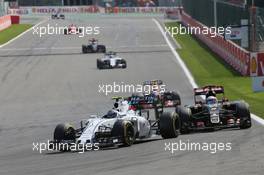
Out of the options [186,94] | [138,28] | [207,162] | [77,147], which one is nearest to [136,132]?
[77,147]

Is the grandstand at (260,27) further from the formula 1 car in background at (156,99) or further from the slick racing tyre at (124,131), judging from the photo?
the slick racing tyre at (124,131)

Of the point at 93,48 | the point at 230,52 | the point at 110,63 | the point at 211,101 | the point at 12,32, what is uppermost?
the point at 211,101

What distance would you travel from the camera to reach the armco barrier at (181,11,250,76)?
38.0m

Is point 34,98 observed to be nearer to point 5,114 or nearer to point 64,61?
point 5,114

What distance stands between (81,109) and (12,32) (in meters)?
54.4

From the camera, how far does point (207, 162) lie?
13656mm

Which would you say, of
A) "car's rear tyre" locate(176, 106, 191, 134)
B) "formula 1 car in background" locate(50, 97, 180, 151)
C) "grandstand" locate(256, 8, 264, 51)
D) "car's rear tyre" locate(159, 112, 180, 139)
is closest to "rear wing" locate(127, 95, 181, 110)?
"formula 1 car in background" locate(50, 97, 180, 151)

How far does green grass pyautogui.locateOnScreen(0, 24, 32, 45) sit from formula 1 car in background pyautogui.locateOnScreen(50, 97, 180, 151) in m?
50.7

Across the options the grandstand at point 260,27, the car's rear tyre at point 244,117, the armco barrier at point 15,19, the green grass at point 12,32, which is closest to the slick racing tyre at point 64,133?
the car's rear tyre at point 244,117

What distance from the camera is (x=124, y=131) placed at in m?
17.1

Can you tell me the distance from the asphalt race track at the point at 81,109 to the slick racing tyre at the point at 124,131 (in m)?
0.23

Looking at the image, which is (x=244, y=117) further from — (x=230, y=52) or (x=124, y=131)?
(x=230, y=52)

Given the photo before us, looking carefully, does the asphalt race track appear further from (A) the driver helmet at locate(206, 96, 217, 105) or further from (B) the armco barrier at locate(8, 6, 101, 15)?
(B) the armco barrier at locate(8, 6, 101, 15)

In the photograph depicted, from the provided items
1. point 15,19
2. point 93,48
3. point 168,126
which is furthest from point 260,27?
point 15,19
